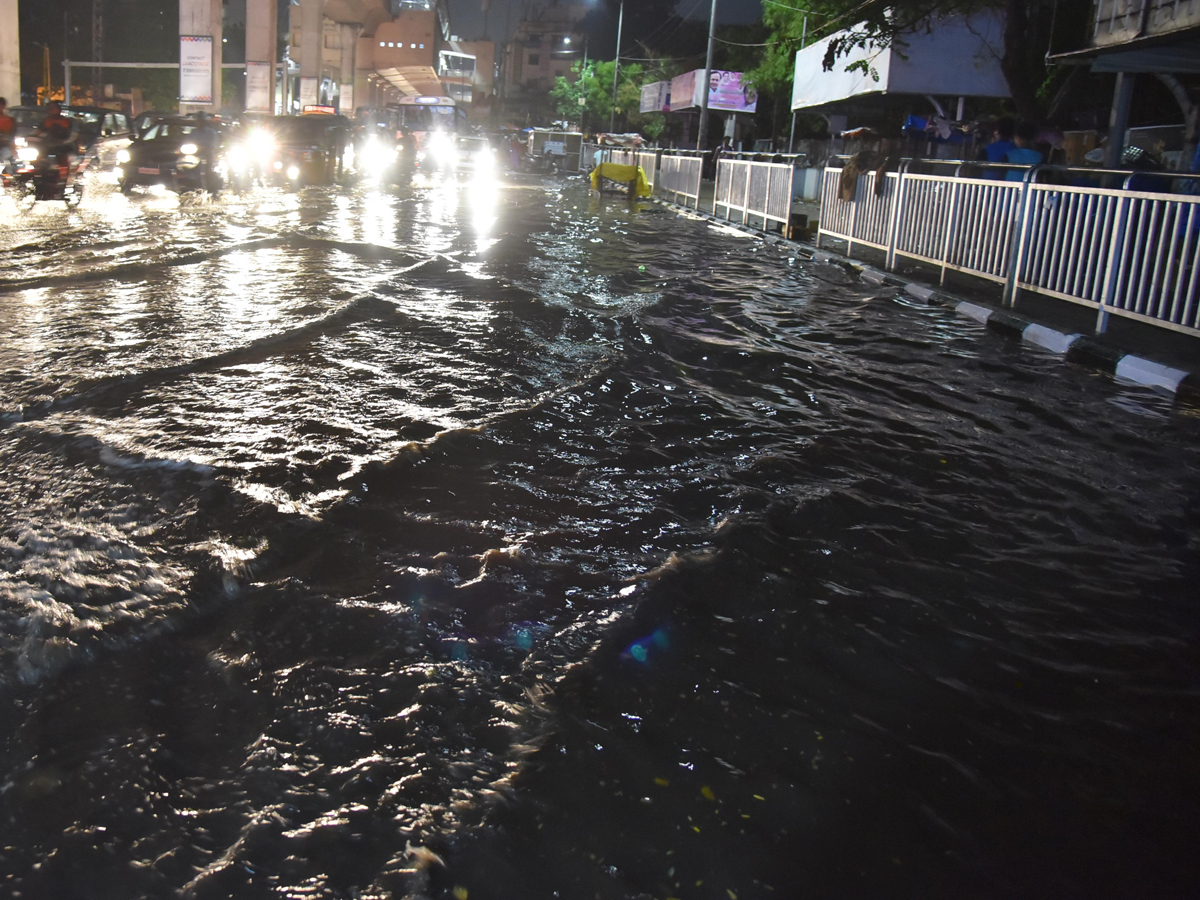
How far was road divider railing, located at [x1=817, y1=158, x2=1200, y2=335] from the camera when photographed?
26.3 ft

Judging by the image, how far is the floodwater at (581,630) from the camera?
2.18 metres

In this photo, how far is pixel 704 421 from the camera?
5.77m

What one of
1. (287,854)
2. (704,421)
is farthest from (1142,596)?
(287,854)

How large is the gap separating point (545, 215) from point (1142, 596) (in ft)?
62.5

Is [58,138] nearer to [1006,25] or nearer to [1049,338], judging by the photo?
[1049,338]

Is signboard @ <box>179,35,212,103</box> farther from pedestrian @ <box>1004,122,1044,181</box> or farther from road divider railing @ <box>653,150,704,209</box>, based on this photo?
pedestrian @ <box>1004,122,1044,181</box>

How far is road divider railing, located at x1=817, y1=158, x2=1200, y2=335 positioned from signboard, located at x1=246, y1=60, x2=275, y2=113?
37.7 metres

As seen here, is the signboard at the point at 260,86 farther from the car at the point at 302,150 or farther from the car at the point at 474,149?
the car at the point at 474,149

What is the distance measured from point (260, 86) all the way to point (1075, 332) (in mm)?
43873

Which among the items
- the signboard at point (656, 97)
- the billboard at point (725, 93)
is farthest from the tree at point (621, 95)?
the billboard at point (725, 93)

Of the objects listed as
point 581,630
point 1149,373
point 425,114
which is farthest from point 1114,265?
point 425,114

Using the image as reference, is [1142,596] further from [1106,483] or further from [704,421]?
[704,421]

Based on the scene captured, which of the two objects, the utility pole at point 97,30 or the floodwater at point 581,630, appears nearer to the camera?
the floodwater at point 581,630

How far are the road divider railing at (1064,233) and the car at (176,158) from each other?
14.4m
